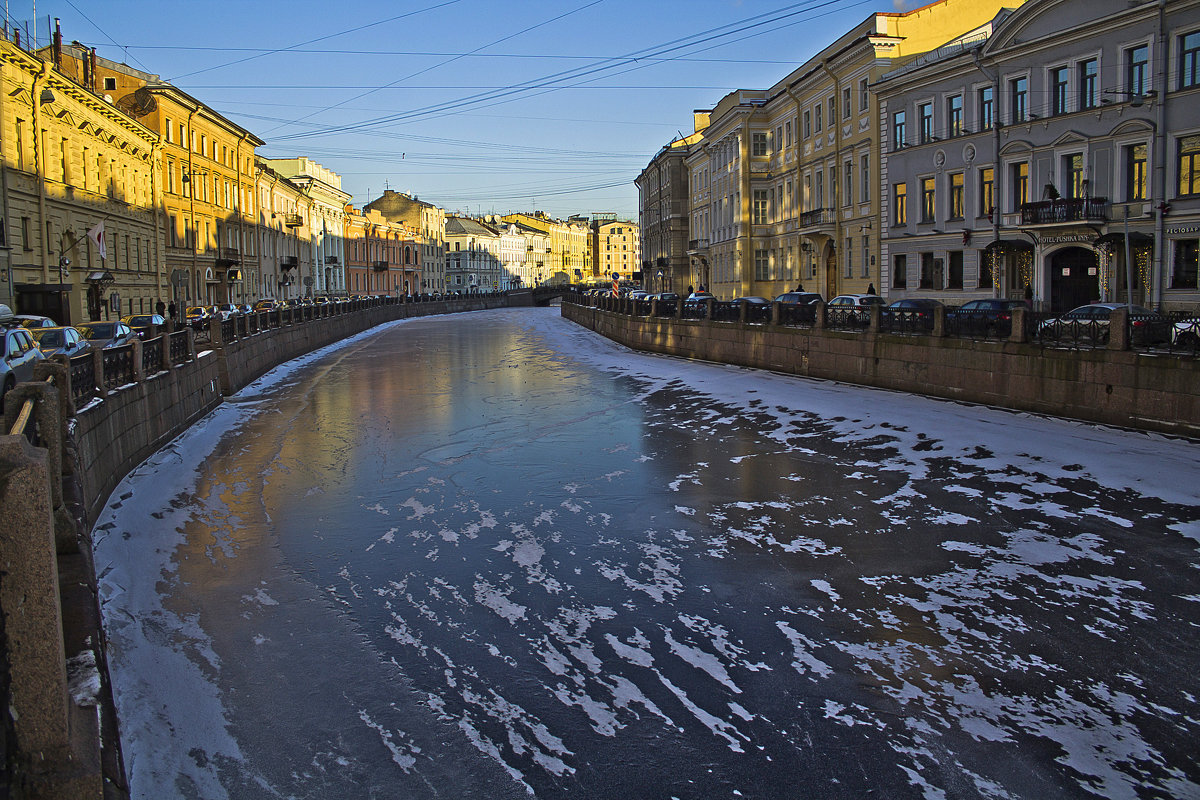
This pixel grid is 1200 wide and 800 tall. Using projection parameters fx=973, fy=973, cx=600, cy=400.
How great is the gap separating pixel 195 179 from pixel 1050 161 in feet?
137

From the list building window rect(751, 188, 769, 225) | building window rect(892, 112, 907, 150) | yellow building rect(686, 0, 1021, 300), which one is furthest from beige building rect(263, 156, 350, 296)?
building window rect(892, 112, 907, 150)

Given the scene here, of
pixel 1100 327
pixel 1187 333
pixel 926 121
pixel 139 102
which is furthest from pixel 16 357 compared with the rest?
pixel 139 102

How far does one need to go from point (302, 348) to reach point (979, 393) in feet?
87.3

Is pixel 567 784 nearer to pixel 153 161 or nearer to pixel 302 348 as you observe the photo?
pixel 302 348

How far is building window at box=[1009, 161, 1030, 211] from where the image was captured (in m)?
30.4

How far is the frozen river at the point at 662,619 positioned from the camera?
5.54m

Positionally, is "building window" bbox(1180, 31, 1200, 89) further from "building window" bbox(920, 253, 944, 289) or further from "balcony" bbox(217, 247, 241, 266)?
"balcony" bbox(217, 247, 241, 266)

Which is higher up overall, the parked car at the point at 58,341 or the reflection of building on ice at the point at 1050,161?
the reflection of building on ice at the point at 1050,161

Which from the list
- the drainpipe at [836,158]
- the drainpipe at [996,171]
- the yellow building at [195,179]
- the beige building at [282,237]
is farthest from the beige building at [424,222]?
the drainpipe at [996,171]

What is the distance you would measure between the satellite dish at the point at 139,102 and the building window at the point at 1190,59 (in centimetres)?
4275

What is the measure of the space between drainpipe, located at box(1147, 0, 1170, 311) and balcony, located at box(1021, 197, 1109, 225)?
153 centimetres

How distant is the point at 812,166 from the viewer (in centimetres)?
4456

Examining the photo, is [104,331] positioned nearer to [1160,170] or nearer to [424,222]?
[1160,170]

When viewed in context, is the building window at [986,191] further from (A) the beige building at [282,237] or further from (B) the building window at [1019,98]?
(A) the beige building at [282,237]
